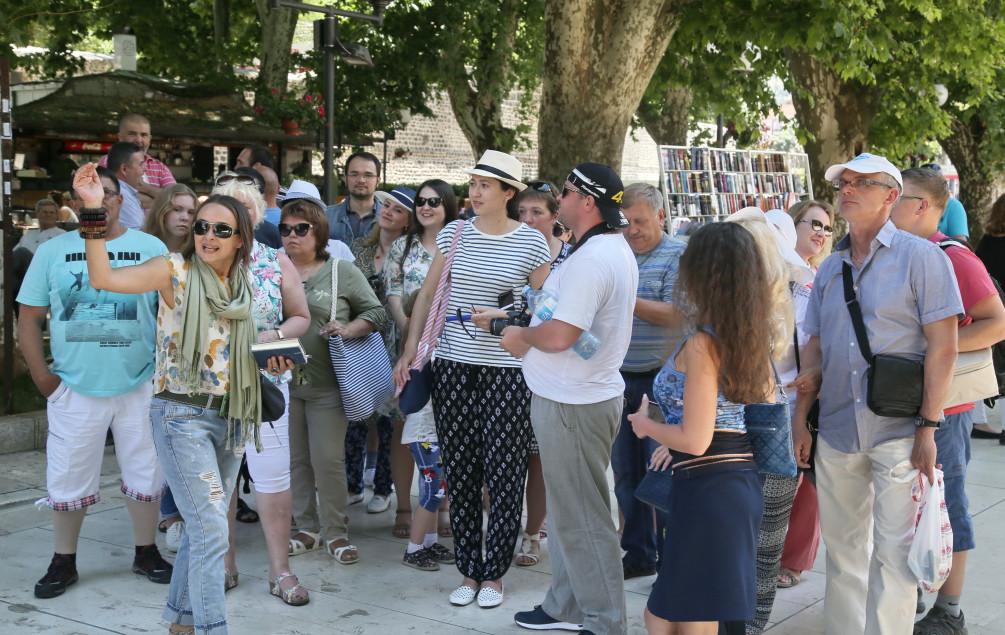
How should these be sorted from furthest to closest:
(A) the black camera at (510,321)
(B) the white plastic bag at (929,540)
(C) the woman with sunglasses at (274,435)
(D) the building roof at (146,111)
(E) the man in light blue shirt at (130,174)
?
(D) the building roof at (146,111)
(E) the man in light blue shirt at (130,174)
(C) the woman with sunglasses at (274,435)
(A) the black camera at (510,321)
(B) the white plastic bag at (929,540)

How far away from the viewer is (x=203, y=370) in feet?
13.7

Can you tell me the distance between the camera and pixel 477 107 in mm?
19406

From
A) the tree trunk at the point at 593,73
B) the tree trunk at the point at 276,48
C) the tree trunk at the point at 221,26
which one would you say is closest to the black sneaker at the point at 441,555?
the tree trunk at the point at 593,73

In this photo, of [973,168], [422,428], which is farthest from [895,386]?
[973,168]

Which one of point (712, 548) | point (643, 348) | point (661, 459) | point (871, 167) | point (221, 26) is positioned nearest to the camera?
point (712, 548)

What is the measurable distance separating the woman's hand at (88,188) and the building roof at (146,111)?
34.4ft

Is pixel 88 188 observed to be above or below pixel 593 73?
below

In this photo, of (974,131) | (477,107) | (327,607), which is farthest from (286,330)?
(974,131)

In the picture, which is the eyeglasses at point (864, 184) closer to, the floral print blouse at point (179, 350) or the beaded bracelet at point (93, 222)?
the floral print blouse at point (179, 350)

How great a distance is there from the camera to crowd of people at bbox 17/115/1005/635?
3629mm

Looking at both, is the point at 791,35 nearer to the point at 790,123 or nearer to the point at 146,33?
the point at 790,123

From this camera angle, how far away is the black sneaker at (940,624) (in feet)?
15.6

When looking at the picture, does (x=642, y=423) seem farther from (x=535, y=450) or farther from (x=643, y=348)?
(x=535, y=450)

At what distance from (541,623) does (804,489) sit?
1.50m
